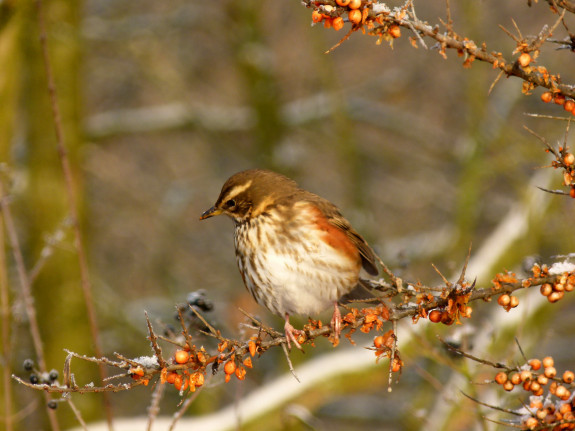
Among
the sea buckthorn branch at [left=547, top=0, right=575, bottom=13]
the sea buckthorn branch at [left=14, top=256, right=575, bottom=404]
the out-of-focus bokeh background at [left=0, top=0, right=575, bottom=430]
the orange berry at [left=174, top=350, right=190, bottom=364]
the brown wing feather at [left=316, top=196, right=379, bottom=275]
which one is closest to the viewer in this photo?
the sea buckthorn branch at [left=547, top=0, right=575, bottom=13]

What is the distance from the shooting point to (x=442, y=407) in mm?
6039

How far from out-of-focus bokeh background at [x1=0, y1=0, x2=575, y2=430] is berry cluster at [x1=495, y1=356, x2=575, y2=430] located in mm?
1405

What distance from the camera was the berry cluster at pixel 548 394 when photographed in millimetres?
2129

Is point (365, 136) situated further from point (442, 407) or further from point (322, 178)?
point (442, 407)

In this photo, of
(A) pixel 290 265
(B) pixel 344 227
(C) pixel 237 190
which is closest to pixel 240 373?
(A) pixel 290 265

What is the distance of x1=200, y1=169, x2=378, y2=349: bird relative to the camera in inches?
157

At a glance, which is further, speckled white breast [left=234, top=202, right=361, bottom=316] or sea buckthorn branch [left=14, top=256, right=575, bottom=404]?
speckled white breast [left=234, top=202, right=361, bottom=316]

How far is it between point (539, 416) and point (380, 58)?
1170cm

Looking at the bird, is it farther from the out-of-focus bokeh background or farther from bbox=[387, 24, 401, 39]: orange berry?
bbox=[387, 24, 401, 39]: orange berry

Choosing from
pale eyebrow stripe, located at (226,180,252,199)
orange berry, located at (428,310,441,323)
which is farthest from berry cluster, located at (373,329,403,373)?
pale eyebrow stripe, located at (226,180,252,199)

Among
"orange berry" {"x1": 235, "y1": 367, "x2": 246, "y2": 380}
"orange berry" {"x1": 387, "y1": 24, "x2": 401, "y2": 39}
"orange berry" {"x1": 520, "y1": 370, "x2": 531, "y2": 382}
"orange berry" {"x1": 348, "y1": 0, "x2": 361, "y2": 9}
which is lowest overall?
"orange berry" {"x1": 520, "y1": 370, "x2": 531, "y2": 382}

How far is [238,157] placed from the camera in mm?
11102

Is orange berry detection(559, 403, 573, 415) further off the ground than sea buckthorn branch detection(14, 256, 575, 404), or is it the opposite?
sea buckthorn branch detection(14, 256, 575, 404)

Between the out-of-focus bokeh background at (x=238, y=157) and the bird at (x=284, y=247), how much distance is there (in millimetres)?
354
